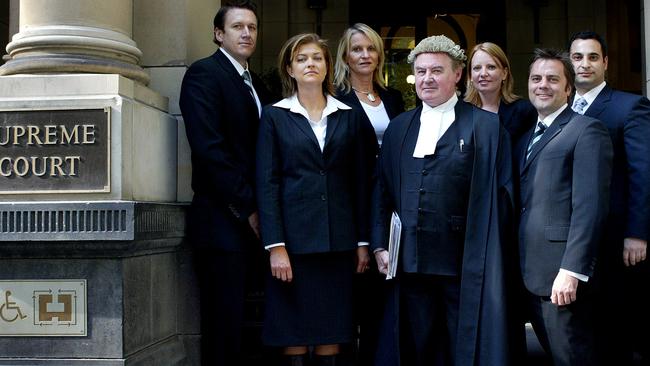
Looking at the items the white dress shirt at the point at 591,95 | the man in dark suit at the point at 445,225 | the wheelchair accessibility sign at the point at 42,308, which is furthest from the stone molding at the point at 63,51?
the white dress shirt at the point at 591,95

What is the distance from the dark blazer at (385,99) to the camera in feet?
18.1

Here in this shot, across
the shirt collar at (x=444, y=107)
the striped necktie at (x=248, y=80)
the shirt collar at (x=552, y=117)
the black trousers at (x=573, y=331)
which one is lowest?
the black trousers at (x=573, y=331)

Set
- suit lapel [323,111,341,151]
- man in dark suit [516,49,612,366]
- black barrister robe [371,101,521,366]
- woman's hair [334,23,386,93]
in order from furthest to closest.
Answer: woman's hair [334,23,386,93]
suit lapel [323,111,341,151]
black barrister robe [371,101,521,366]
man in dark suit [516,49,612,366]

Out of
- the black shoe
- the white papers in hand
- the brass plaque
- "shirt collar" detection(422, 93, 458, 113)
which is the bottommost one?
the black shoe

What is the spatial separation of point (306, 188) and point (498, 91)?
6.01 ft

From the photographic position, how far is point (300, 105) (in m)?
5.09

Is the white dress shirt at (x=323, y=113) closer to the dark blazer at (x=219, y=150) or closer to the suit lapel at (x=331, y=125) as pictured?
the suit lapel at (x=331, y=125)

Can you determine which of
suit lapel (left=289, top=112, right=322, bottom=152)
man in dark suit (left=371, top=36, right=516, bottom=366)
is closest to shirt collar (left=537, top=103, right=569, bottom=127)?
man in dark suit (left=371, top=36, right=516, bottom=366)

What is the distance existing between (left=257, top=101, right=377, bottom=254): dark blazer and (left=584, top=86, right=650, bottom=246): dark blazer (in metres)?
1.74

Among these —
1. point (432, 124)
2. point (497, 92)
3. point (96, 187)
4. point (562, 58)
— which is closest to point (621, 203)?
point (562, 58)

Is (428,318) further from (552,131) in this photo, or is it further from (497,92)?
(497,92)

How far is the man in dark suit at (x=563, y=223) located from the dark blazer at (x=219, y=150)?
1.84 m

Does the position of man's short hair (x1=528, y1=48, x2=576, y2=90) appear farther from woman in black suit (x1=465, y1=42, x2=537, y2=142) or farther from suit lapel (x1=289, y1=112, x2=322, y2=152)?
suit lapel (x1=289, y1=112, x2=322, y2=152)

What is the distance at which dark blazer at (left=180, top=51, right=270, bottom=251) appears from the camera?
4.91 m
